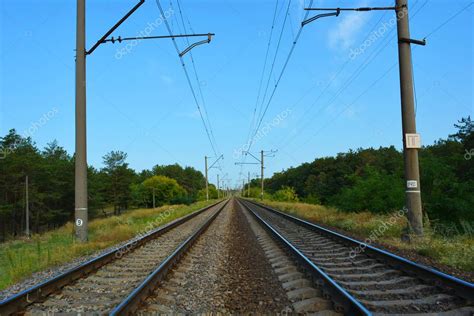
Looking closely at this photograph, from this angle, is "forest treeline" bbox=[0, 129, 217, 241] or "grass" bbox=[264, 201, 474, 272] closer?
"grass" bbox=[264, 201, 474, 272]

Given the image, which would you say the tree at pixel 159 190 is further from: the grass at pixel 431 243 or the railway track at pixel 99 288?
the railway track at pixel 99 288

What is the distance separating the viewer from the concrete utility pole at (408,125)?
37.0 feet

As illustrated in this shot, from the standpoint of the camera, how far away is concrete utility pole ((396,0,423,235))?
11.3 metres

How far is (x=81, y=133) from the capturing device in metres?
13.2

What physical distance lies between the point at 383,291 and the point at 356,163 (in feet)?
303

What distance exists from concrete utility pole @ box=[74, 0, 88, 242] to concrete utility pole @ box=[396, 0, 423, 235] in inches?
389

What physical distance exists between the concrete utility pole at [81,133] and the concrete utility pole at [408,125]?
9870 mm

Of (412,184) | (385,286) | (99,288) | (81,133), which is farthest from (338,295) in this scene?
(81,133)

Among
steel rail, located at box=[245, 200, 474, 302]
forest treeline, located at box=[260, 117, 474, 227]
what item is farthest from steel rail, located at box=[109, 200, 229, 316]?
forest treeline, located at box=[260, 117, 474, 227]

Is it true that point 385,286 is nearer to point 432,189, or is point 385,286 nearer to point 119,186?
point 432,189

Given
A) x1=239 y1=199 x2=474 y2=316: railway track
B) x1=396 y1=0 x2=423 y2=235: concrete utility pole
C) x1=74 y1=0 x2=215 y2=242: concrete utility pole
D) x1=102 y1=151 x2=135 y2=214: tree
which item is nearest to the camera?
x1=239 y1=199 x2=474 y2=316: railway track

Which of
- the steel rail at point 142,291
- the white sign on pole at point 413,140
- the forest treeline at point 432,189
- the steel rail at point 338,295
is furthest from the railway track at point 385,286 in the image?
the forest treeline at point 432,189

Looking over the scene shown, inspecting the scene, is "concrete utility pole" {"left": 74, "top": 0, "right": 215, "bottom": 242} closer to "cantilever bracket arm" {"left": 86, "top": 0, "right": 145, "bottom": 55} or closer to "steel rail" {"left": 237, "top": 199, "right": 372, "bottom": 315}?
"cantilever bracket arm" {"left": 86, "top": 0, "right": 145, "bottom": 55}

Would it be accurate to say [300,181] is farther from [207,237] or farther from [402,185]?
[207,237]
